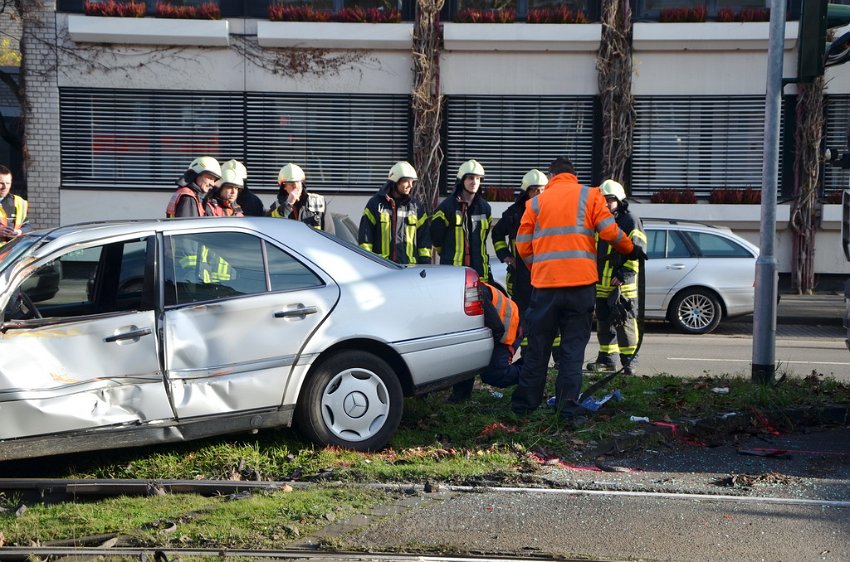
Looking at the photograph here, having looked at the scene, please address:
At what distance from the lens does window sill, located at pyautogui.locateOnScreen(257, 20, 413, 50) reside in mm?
19156

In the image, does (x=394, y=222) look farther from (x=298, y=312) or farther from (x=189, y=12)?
(x=189, y=12)

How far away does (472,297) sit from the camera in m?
7.23

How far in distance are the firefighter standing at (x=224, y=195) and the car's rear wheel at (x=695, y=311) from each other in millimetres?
7350

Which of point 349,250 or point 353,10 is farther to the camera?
point 353,10

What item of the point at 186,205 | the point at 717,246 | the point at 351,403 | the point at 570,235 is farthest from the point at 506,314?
the point at 717,246

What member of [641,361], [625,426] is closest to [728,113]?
[641,361]

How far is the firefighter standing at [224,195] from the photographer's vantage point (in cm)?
900

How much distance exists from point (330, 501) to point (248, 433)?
1402 mm

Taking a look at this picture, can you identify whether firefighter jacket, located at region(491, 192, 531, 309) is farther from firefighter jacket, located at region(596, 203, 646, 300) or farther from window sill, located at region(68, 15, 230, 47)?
window sill, located at region(68, 15, 230, 47)

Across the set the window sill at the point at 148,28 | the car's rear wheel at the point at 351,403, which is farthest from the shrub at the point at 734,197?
the car's rear wheel at the point at 351,403

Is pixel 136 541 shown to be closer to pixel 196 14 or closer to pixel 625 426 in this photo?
pixel 625 426

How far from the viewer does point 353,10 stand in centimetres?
1941

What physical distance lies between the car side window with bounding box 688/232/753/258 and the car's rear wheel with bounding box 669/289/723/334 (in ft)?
1.84

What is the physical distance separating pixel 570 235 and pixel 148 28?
13.8 meters
